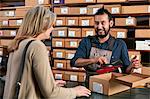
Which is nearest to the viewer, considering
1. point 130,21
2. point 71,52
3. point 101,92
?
point 101,92

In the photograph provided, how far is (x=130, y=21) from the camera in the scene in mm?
3844

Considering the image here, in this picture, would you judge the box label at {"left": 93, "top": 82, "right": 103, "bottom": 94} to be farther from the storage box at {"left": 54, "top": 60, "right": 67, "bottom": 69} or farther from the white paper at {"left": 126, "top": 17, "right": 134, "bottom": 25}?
the storage box at {"left": 54, "top": 60, "right": 67, "bottom": 69}

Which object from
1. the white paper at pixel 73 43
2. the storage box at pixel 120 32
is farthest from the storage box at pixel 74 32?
the storage box at pixel 120 32

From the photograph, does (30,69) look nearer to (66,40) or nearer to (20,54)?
(20,54)

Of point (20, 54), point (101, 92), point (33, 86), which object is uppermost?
point (20, 54)

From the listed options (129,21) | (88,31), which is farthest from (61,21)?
(129,21)

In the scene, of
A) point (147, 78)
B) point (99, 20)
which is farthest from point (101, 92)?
point (99, 20)

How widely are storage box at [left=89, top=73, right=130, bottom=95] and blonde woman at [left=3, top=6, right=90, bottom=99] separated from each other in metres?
0.40

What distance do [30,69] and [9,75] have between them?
0.50 ft

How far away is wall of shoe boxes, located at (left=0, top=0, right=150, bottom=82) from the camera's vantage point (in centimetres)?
382

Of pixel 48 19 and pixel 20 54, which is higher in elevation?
pixel 48 19

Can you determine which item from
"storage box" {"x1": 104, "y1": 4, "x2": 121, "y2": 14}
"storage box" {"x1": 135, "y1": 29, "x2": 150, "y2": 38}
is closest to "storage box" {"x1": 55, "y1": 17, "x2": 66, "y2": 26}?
"storage box" {"x1": 104, "y1": 4, "x2": 121, "y2": 14}

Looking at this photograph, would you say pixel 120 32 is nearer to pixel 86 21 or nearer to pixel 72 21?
pixel 86 21

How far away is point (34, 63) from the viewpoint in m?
1.16
